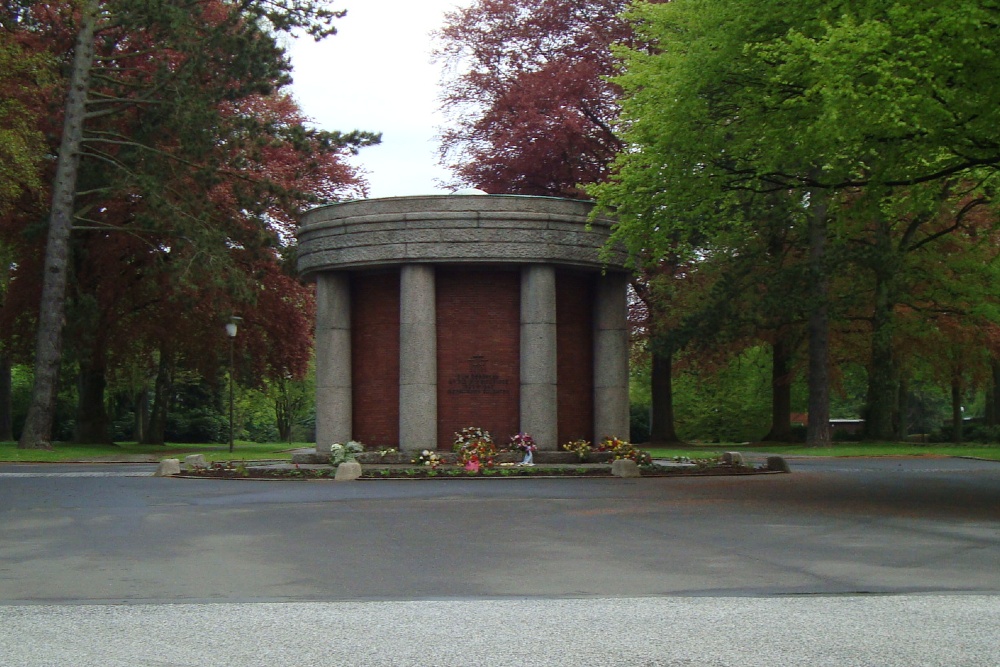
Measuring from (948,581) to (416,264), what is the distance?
54.2ft

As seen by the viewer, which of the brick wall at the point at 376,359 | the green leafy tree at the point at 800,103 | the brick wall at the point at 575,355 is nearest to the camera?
the green leafy tree at the point at 800,103

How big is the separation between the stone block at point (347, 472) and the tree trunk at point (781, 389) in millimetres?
27147

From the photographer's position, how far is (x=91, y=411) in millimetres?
43406

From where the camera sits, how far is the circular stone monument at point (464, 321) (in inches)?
959

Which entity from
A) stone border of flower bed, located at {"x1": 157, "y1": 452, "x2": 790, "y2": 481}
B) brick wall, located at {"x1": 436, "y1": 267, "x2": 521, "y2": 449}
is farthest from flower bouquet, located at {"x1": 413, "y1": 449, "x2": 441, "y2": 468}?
brick wall, located at {"x1": 436, "y1": 267, "x2": 521, "y2": 449}

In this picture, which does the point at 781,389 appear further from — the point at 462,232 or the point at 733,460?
the point at 462,232

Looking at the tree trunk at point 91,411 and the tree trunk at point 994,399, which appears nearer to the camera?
the tree trunk at point 91,411

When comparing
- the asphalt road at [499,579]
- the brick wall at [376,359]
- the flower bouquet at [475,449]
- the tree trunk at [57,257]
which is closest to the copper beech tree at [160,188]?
the tree trunk at [57,257]

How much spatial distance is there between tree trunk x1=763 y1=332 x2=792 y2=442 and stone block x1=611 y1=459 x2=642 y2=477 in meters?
24.4

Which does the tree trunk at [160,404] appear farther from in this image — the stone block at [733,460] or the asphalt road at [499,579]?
the asphalt road at [499,579]

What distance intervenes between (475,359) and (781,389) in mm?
26506

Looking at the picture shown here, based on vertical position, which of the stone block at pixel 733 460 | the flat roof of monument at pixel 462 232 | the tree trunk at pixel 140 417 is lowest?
the stone block at pixel 733 460

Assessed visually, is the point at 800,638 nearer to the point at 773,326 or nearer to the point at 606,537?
the point at 606,537

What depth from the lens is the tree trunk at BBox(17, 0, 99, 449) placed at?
34.3 m
